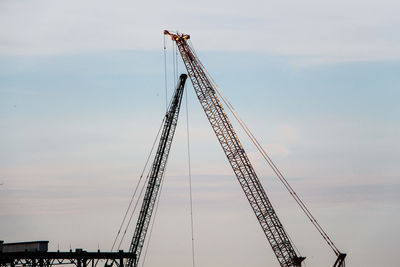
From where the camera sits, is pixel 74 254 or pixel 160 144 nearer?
pixel 74 254

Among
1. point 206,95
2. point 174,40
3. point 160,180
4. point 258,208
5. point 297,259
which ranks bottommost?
point 297,259

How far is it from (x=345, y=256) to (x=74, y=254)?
43.7 metres

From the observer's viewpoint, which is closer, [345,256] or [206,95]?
[345,256]

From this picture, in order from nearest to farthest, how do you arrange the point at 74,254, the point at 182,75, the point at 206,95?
1. the point at 74,254
2. the point at 206,95
3. the point at 182,75

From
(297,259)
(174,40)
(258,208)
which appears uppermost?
(174,40)

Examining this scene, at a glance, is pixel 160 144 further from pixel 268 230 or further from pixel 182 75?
pixel 268 230

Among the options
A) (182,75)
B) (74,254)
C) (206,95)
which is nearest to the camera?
(74,254)

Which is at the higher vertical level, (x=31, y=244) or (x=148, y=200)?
(x=148, y=200)

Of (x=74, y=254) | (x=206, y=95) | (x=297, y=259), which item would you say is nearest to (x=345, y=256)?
(x=297, y=259)

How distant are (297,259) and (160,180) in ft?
112

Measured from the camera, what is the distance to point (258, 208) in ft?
348

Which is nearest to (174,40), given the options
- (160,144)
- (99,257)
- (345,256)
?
(160,144)

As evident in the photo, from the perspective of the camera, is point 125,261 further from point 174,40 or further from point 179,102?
point 174,40

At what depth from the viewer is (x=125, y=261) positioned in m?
117
